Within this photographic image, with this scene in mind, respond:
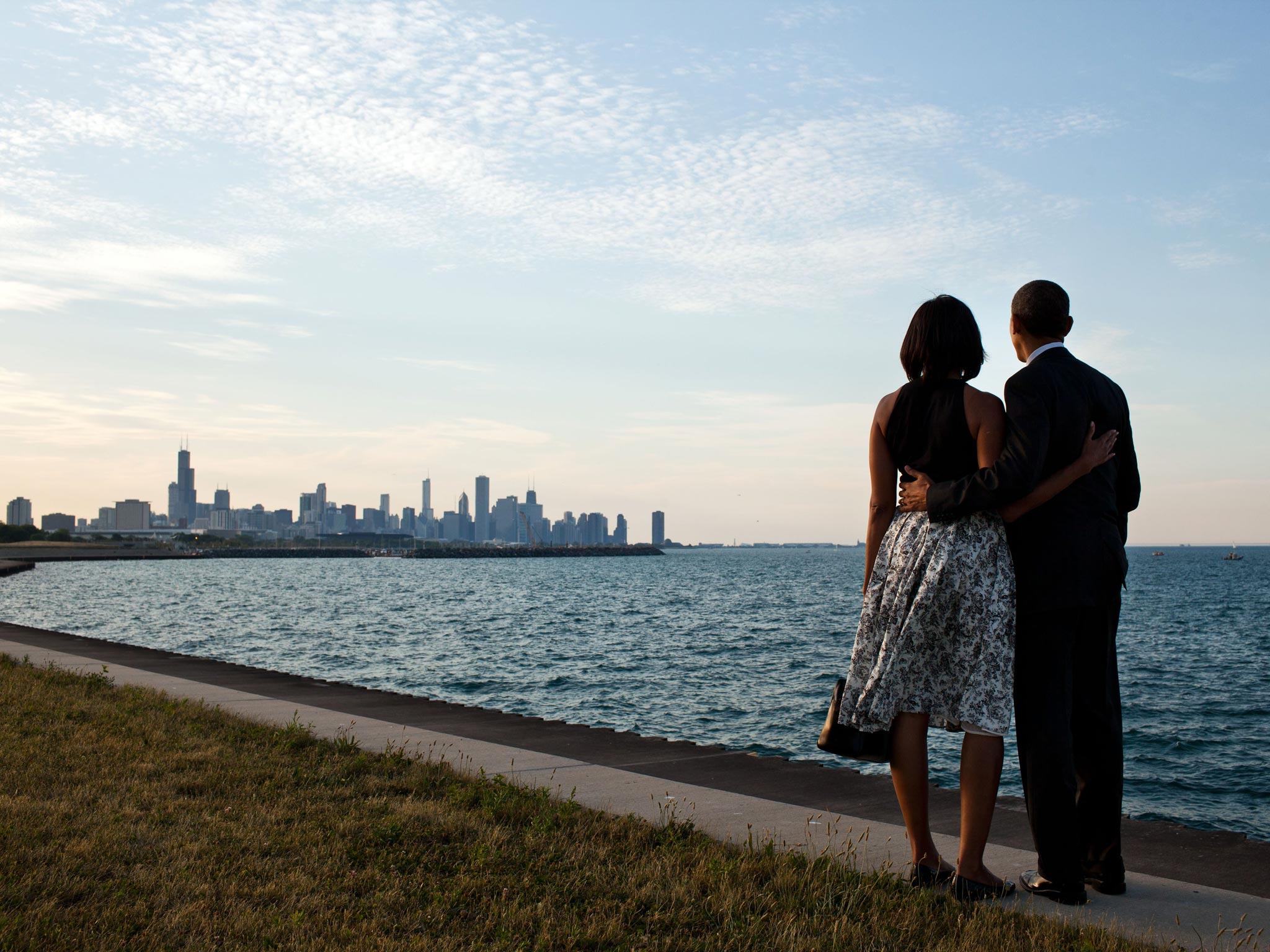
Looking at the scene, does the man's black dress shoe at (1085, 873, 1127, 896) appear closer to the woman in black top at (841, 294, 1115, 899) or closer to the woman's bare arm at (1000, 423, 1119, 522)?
the woman in black top at (841, 294, 1115, 899)

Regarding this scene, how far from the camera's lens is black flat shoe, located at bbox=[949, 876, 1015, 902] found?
3.91 meters

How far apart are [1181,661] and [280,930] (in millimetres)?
28872

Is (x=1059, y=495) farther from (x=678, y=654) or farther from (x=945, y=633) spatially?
(x=678, y=654)

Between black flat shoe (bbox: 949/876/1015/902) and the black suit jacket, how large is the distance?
44.1 inches

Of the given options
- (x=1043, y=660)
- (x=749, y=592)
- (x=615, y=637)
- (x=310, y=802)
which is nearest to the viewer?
(x=1043, y=660)

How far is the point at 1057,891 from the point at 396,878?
274 cm

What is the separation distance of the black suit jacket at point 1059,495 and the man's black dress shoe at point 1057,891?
1.12 m

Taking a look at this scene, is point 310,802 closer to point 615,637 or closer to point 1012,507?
point 1012,507

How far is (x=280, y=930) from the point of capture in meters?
3.63

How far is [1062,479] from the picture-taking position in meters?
3.86

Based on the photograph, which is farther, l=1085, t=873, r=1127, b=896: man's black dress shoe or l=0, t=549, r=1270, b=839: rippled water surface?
l=0, t=549, r=1270, b=839: rippled water surface

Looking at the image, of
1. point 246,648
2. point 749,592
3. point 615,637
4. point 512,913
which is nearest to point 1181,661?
point 615,637

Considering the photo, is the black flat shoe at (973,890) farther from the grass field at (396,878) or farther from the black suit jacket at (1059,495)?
the black suit jacket at (1059,495)

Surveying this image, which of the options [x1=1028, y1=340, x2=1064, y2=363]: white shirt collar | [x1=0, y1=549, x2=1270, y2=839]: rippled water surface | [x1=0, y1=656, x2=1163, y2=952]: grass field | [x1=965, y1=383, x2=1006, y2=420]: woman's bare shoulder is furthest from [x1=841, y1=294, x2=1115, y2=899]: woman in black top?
[x1=0, y1=549, x2=1270, y2=839]: rippled water surface
